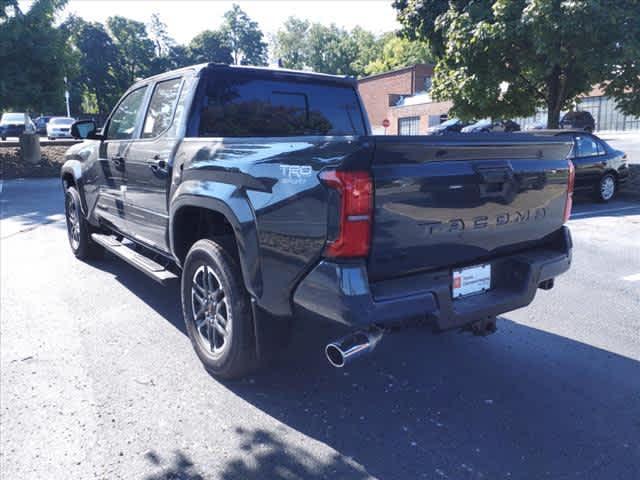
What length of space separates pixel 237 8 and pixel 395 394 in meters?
93.8

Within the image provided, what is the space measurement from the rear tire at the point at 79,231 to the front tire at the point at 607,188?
9.91 metres

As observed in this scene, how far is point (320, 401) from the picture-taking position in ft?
11.0

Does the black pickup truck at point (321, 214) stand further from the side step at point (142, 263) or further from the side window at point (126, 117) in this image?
the side window at point (126, 117)

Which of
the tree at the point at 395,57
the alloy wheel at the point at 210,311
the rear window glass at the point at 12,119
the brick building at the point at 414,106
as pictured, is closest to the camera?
the alloy wheel at the point at 210,311

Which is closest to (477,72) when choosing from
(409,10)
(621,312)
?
(409,10)

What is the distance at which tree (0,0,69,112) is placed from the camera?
15336 mm

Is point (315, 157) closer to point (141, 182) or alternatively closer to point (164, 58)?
point (141, 182)

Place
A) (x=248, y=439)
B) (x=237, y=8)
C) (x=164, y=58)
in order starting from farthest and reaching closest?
1. (x=237, y=8)
2. (x=164, y=58)
3. (x=248, y=439)

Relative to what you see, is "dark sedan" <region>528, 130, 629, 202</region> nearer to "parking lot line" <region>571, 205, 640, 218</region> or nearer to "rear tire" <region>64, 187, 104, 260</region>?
"parking lot line" <region>571, 205, 640, 218</region>

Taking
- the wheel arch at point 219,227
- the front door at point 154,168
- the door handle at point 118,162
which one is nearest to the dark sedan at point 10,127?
the door handle at point 118,162

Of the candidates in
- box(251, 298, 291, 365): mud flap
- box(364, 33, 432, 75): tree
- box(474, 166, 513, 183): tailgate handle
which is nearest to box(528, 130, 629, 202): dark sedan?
box(474, 166, 513, 183): tailgate handle

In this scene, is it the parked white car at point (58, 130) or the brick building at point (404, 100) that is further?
the brick building at point (404, 100)

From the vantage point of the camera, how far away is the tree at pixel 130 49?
57656mm

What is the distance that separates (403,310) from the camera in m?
2.60
